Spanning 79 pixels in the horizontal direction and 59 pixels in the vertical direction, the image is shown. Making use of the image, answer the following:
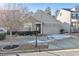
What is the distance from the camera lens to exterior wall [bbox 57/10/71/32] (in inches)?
138

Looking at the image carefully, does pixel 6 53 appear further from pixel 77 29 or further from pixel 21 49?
pixel 77 29

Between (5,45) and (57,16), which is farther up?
(57,16)

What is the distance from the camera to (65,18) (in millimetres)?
3514

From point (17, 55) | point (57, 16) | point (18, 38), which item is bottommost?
point (17, 55)

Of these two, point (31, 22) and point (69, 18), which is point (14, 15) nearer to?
point (31, 22)

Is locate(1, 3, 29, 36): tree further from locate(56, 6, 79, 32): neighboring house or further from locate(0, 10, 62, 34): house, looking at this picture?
→ locate(56, 6, 79, 32): neighboring house

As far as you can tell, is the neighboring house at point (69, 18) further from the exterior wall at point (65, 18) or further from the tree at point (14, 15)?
the tree at point (14, 15)

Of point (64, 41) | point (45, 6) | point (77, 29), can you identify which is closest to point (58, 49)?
point (64, 41)

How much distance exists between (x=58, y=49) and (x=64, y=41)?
5.0 inches

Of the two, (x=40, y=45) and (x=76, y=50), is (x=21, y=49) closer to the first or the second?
(x=40, y=45)

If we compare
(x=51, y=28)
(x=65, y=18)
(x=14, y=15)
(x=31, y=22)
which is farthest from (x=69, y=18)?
(x=14, y=15)

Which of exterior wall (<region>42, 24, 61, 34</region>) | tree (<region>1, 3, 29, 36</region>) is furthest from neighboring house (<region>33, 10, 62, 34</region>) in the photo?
tree (<region>1, 3, 29, 36</region>)

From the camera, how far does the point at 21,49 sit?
11.6 feet

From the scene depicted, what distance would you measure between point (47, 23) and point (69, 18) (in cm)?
29
